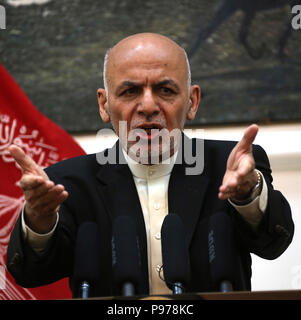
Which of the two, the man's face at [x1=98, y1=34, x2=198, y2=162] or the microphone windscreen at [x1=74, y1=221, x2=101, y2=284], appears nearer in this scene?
the microphone windscreen at [x1=74, y1=221, x2=101, y2=284]

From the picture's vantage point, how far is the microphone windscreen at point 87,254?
167 cm

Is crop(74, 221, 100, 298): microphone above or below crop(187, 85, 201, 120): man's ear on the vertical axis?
below

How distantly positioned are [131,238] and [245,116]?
261 cm

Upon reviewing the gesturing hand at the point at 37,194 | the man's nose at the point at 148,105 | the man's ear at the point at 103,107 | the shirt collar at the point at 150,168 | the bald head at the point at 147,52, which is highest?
the bald head at the point at 147,52

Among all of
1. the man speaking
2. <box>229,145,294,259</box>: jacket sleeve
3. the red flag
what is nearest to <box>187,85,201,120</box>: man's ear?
the man speaking

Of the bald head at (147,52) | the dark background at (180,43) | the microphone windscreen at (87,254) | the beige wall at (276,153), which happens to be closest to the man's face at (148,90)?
the bald head at (147,52)

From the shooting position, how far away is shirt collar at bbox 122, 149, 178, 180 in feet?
6.96

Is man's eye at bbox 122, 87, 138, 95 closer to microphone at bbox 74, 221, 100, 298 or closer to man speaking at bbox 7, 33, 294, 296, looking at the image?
man speaking at bbox 7, 33, 294, 296

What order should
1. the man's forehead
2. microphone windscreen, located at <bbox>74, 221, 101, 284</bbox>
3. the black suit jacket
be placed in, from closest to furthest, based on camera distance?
microphone windscreen, located at <bbox>74, 221, 101, 284</bbox>, the black suit jacket, the man's forehead

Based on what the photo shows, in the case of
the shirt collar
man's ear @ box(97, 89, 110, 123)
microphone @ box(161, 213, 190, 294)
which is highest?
man's ear @ box(97, 89, 110, 123)

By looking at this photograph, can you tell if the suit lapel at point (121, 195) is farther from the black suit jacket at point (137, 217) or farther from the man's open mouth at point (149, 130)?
the man's open mouth at point (149, 130)

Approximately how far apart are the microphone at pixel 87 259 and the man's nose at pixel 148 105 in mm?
371

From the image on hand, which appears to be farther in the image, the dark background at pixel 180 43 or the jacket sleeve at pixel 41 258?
the dark background at pixel 180 43

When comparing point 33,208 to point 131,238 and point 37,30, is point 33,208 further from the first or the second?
point 37,30
